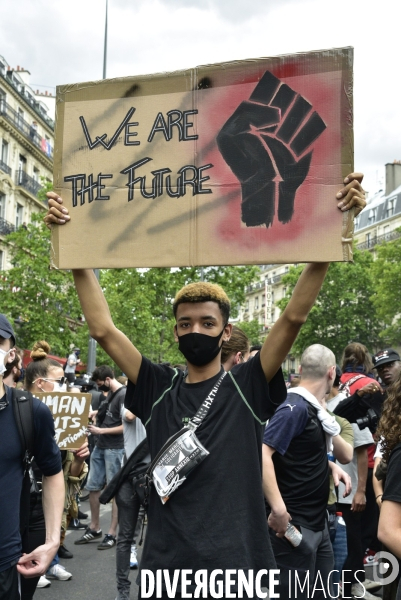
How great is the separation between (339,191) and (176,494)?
4.51ft

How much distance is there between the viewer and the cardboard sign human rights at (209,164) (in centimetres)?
304

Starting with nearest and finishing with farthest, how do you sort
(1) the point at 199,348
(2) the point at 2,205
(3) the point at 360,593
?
(1) the point at 199,348 < (3) the point at 360,593 < (2) the point at 2,205

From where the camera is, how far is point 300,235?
9.94ft

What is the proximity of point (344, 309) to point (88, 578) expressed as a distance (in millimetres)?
52041

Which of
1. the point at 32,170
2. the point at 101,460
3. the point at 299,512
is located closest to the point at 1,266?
the point at 32,170

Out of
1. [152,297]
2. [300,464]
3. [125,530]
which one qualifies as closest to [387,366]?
[300,464]

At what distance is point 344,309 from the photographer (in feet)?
Answer: 190

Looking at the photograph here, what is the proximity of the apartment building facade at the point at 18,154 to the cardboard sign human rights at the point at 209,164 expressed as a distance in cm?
3790

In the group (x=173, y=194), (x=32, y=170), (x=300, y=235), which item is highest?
(x=32, y=170)

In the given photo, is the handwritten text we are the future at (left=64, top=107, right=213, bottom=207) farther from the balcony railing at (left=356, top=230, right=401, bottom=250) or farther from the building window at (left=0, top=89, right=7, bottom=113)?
the balcony railing at (left=356, top=230, right=401, bottom=250)

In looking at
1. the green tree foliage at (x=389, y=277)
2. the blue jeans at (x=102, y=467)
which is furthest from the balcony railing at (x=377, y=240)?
the blue jeans at (x=102, y=467)

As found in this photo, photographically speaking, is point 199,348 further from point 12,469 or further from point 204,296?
point 12,469

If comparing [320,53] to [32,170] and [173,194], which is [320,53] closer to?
[173,194]

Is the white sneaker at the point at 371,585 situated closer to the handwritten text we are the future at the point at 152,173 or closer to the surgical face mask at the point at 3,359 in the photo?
the surgical face mask at the point at 3,359
